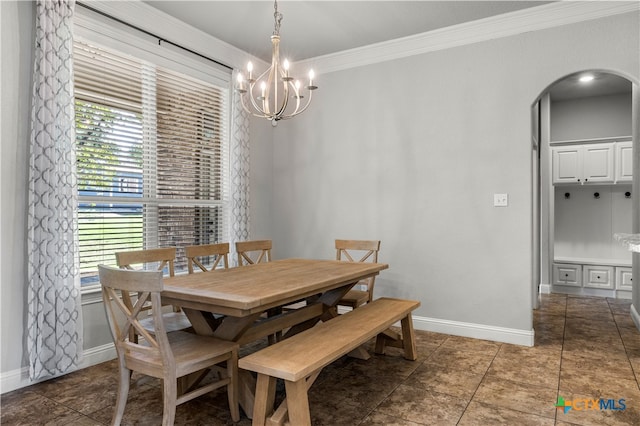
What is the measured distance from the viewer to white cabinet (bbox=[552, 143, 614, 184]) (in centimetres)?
536

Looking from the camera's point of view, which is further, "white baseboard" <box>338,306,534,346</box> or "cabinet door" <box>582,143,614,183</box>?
"cabinet door" <box>582,143,614,183</box>

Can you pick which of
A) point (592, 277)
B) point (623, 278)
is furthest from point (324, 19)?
point (623, 278)

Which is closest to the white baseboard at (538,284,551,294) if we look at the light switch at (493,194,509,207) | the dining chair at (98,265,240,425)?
the light switch at (493,194,509,207)

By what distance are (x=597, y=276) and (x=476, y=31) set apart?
3877 mm

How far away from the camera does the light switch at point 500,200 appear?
3570 mm

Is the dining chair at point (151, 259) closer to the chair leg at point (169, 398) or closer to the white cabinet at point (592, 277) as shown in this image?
the chair leg at point (169, 398)

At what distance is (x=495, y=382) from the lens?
268 cm

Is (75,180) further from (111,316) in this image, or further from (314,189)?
(314,189)

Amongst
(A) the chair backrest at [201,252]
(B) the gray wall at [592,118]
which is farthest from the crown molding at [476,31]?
(B) the gray wall at [592,118]

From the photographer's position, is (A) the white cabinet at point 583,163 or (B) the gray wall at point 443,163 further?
(A) the white cabinet at point 583,163

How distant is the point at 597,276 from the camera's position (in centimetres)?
541

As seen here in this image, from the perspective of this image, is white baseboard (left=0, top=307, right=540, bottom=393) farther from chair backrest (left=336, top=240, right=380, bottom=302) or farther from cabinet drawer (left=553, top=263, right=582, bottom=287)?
cabinet drawer (left=553, top=263, right=582, bottom=287)

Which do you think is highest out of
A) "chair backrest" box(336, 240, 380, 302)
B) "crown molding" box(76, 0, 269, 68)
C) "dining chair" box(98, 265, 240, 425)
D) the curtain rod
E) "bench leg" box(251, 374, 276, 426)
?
"crown molding" box(76, 0, 269, 68)

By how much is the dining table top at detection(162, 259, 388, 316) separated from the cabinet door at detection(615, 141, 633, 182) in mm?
4153
